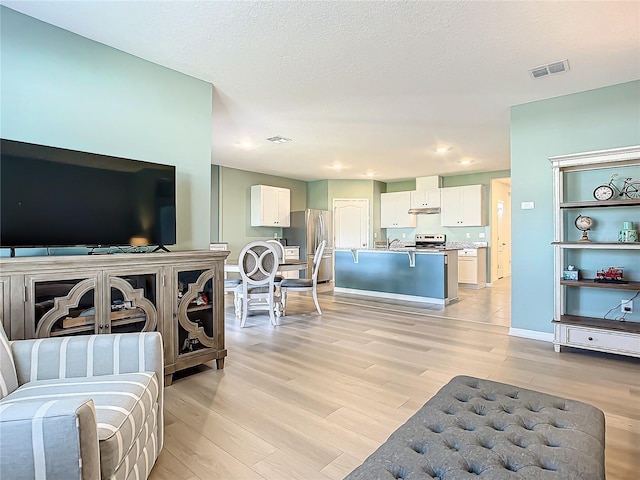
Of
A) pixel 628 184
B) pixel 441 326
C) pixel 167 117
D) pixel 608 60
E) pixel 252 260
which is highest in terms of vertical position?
pixel 608 60

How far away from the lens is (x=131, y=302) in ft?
8.03

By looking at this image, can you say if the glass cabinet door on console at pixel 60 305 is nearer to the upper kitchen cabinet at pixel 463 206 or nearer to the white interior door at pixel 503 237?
the upper kitchen cabinet at pixel 463 206

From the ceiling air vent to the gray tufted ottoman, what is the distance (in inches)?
112

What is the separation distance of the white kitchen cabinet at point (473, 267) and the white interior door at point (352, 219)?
2.45 m

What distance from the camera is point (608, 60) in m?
3.01

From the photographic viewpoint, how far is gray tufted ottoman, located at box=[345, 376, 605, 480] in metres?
1.09

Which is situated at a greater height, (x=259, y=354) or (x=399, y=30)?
(x=399, y=30)

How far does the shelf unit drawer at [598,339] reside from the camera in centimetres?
311

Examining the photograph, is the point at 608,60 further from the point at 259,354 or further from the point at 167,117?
the point at 259,354

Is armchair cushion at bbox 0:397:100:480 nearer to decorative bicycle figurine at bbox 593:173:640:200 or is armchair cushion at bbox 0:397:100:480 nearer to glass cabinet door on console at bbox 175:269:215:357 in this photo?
glass cabinet door on console at bbox 175:269:215:357

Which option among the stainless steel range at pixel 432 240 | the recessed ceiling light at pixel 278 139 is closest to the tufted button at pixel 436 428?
the recessed ceiling light at pixel 278 139

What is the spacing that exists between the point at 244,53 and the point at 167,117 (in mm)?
884

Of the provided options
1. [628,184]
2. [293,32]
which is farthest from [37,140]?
[628,184]

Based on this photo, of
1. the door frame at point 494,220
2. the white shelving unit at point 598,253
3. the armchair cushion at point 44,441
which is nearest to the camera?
the armchair cushion at point 44,441
